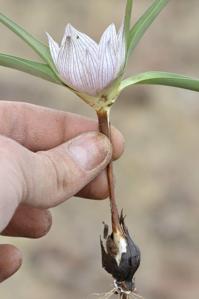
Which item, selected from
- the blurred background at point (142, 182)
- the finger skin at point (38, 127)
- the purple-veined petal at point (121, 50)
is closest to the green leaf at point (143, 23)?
the purple-veined petal at point (121, 50)

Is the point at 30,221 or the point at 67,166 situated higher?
the point at 67,166

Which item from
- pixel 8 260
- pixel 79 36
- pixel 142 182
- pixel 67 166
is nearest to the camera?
pixel 79 36

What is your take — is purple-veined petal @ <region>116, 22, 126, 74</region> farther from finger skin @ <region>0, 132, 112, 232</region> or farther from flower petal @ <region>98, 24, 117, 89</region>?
finger skin @ <region>0, 132, 112, 232</region>

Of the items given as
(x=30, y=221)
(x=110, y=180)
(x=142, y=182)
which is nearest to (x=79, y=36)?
(x=110, y=180)

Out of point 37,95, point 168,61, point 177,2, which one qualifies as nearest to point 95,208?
point 37,95

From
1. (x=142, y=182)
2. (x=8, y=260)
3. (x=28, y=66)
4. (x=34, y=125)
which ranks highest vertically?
(x=28, y=66)

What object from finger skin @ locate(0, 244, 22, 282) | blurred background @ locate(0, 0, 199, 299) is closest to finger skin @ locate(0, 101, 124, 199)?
finger skin @ locate(0, 244, 22, 282)

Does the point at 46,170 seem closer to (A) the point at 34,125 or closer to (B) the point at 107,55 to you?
(B) the point at 107,55
